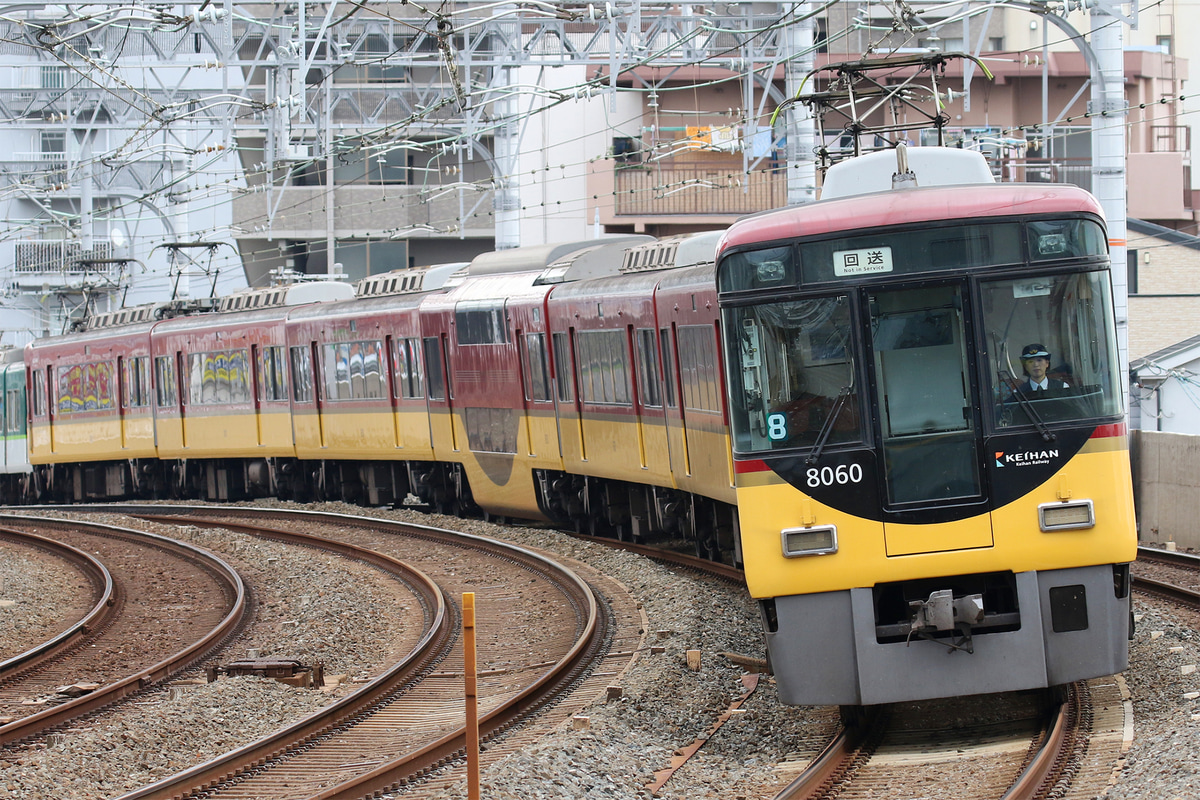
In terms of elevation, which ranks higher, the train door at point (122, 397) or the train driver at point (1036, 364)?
the train driver at point (1036, 364)

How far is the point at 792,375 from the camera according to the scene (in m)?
7.85

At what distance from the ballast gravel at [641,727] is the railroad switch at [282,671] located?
219 millimetres

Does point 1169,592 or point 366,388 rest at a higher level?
point 366,388

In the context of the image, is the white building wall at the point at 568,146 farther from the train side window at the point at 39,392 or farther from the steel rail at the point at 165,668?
the steel rail at the point at 165,668

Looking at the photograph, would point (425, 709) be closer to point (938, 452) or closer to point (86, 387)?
point (938, 452)

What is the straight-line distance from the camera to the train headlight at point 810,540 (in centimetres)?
762

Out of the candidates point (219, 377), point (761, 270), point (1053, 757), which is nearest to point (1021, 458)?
Result: point (1053, 757)

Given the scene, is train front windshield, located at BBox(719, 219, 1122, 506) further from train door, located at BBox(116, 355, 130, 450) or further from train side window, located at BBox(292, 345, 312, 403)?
train door, located at BBox(116, 355, 130, 450)

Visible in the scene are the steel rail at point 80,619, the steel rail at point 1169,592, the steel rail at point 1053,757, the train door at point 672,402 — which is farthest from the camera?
the train door at point 672,402

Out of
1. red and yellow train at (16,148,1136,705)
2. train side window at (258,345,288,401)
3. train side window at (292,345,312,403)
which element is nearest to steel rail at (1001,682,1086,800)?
red and yellow train at (16,148,1136,705)

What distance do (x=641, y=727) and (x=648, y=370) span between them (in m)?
5.82

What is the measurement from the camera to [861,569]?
300 inches

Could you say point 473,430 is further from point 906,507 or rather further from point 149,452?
point 906,507

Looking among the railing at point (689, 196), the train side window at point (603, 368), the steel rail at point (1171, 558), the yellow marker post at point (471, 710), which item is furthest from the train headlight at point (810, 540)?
the railing at point (689, 196)
